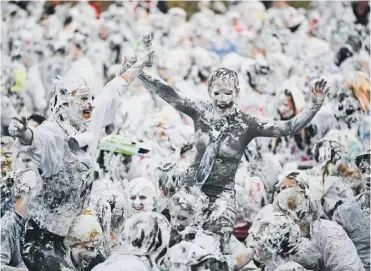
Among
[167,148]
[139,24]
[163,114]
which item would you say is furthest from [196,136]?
[139,24]

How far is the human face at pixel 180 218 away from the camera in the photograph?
6277 millimetres

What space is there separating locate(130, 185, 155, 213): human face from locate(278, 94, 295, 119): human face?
12.6ft

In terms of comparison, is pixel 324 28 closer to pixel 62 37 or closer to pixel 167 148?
pixel 62 37

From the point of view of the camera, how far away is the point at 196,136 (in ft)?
22.9

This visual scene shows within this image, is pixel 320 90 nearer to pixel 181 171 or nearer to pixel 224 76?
pixel 224 76

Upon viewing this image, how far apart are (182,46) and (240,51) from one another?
0.97 meters

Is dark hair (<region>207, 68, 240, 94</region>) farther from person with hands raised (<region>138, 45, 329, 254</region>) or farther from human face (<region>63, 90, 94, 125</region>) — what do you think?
human face (<region>63, 90, 94, 125</region>)

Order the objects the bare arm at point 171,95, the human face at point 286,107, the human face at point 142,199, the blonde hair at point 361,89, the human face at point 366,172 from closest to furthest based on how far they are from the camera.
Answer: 1. the bare arm at point 171,95
2. the human face at point 142,199
3. the human face at point 366,172
4. the human face at point 286,107
5. the blonde hair at point 361,89

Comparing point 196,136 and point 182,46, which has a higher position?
point 196,136

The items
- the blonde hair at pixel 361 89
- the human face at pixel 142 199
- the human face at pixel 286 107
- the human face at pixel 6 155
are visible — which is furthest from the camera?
the blonde hair at pixel 361 89

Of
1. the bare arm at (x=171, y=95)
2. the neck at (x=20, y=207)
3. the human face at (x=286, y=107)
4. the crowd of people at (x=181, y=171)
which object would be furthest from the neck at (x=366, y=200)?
the human face at (x=286, y=107)

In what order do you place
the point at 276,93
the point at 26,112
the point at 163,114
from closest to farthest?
the point at 163,114, the point at 26,112, the point at 276,93

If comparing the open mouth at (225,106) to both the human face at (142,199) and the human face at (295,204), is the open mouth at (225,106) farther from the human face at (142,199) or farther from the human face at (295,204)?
the human face at (142,199)

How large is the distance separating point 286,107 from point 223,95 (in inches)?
164
